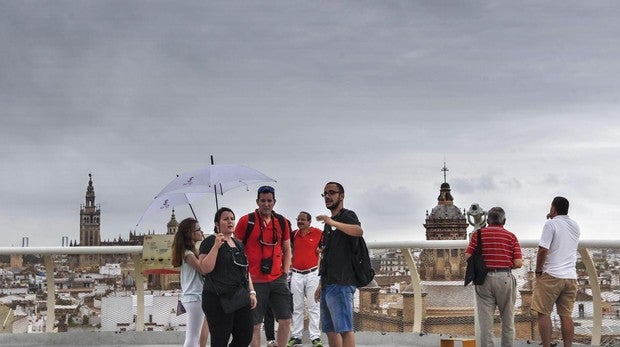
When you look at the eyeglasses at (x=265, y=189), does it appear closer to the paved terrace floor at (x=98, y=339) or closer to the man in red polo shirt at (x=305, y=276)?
the man in red polo shirt at (x=305, y=276)

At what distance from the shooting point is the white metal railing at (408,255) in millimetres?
8398

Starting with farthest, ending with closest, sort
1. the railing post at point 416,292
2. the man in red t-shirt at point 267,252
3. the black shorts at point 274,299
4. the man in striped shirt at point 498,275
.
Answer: the railing post at point 416,292 → the man in striped shirt at point 498,275 → the black shorts at point 274,299 → the man in red t-shirt at point 267,252

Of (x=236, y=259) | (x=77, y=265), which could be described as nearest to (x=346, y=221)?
(x=236, y=259)

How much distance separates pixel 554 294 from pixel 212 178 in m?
2.95

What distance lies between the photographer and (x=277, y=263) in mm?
7320

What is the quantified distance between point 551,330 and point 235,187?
114 inches

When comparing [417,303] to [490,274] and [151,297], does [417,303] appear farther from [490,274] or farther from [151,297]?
[151,297]

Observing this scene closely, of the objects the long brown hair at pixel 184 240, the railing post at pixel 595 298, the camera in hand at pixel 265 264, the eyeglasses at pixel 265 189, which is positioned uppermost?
the eyeglasses at pixel 265 189

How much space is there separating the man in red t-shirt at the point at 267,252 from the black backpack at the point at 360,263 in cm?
87

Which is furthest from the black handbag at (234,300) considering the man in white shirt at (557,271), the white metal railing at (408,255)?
the white metal railing at (408,255)

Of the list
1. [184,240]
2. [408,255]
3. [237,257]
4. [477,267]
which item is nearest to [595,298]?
[477,267]

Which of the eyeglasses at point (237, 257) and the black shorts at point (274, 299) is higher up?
the eyeglasses at point (237, 257)

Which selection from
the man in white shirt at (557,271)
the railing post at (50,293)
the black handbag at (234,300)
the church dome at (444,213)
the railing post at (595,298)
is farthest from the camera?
the church dome at (444,213)

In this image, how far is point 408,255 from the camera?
30.4 feet
